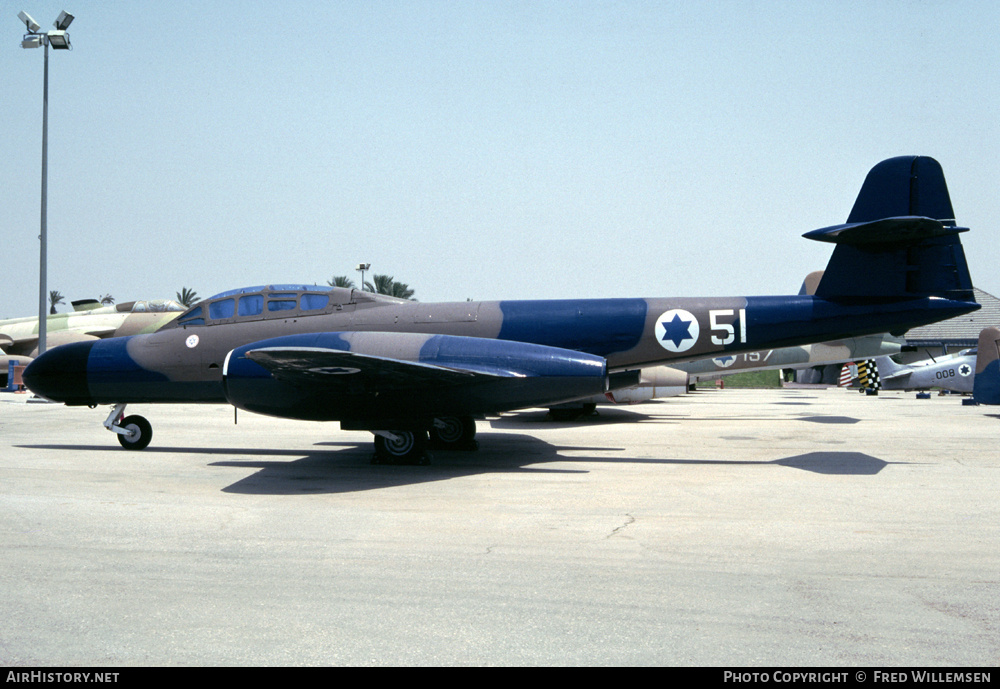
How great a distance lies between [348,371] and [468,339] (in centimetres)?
190

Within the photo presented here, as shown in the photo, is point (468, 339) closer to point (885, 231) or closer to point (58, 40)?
point (885, 231)

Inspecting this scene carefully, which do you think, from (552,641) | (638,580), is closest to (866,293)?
(638,580)

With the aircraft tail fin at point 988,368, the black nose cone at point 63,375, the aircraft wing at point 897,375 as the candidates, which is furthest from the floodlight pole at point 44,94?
the aircraft wing at point 897,375

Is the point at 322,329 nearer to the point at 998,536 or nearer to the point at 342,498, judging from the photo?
the point at 342,498

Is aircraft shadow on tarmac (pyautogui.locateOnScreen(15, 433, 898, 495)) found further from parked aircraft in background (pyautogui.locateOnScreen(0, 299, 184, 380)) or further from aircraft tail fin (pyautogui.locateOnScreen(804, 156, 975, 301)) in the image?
parked aircraft in background (pyautogui.locateOnScreen(0, 299, 184, 380))

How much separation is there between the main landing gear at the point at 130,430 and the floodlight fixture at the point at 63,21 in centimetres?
2128

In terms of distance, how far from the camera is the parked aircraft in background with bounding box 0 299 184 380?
24719mm

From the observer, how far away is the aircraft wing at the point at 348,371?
30.8ft

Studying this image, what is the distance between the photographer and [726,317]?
11727 millimetres

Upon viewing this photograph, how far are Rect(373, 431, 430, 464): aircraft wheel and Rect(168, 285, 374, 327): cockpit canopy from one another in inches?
115

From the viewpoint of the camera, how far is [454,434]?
13289 millimetres
